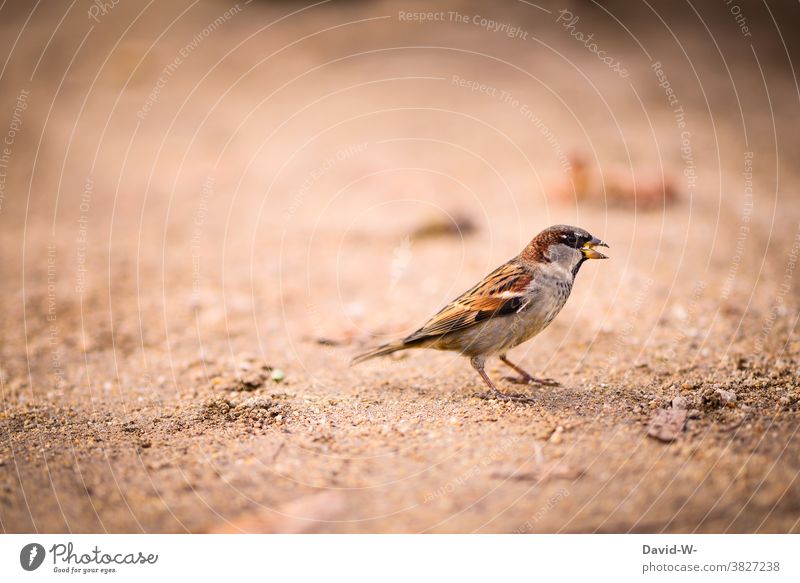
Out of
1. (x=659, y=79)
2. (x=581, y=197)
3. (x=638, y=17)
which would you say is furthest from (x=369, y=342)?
(x=638, y=17)

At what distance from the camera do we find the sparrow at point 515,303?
14.4 feet

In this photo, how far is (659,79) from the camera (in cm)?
1198

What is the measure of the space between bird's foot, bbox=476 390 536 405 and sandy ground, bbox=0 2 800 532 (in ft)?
0.32

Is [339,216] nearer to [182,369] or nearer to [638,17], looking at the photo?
[182,369]

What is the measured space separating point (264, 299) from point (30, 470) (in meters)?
3.40
